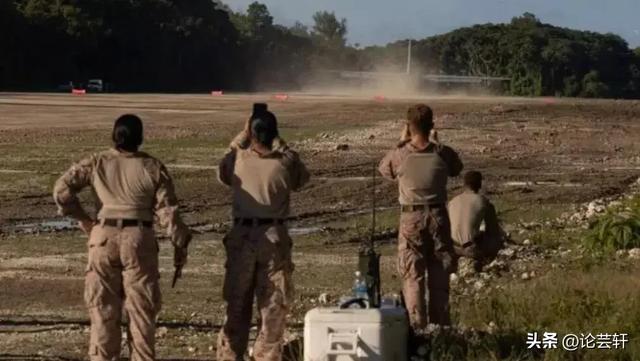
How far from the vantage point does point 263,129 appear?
9.01 m

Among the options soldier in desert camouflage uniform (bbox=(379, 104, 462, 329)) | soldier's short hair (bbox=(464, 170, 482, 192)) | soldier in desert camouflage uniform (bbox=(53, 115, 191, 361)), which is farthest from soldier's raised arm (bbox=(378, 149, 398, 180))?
soldier's short hair (bbox=(464, 170, 482, 192))

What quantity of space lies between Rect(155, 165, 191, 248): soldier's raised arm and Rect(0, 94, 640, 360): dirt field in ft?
6.09

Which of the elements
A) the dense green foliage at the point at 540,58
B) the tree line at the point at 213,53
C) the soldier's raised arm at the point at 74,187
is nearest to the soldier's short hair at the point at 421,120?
the soldier's raised arm at the point at 74,187

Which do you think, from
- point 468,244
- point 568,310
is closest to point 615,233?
point 468,244

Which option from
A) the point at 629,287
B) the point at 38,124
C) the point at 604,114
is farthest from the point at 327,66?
the point at 629,287

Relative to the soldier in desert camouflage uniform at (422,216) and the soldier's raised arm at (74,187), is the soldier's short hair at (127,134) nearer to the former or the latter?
the soldier's raised arm at (74,187)

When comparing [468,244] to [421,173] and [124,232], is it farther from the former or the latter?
[124,232]

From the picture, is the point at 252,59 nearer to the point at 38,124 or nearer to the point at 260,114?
the point at 38,124

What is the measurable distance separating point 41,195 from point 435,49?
127 meters

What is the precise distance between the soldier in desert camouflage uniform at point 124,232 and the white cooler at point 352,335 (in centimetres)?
95

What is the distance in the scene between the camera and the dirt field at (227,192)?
12.4 meters

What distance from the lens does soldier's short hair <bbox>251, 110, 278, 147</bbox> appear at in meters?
9.01

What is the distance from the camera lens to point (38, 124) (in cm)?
4238

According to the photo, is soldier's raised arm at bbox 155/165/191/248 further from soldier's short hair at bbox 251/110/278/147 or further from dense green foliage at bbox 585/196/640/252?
dense green foliage at bbox 585/196/640/252
